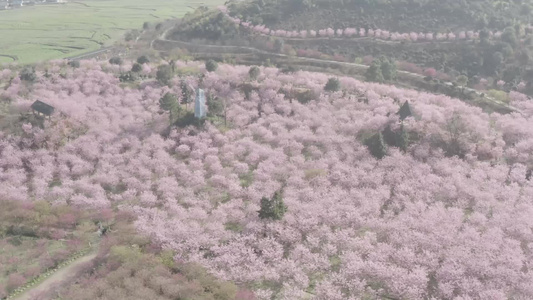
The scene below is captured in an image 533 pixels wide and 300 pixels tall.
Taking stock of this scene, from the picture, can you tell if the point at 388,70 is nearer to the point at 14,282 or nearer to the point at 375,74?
the point at 375,74

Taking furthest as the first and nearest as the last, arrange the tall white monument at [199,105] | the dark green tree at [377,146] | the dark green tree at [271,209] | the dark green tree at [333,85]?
the dark green tree at [333,85]
the tall white monument at [199,105]
the dark green tree at [377,146]
the dark green tree at [271,209]

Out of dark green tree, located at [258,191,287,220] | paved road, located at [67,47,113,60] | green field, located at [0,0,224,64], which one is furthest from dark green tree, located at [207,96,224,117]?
green field, located at [0,0,224,64]

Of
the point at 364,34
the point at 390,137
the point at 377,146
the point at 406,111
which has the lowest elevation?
the point at 377,146

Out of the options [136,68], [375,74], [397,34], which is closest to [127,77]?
[136,68]

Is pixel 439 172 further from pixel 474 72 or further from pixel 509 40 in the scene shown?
pixel 509 40

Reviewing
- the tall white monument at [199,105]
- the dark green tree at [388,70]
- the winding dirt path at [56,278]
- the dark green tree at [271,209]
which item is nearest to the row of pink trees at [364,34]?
the dark green tree at [388,70]

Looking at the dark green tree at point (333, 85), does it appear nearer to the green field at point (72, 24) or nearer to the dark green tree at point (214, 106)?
the dark green tree at point (214, 106)

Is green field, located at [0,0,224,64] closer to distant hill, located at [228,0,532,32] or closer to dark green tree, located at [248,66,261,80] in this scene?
distant hill, located at [228,0,532,32]
